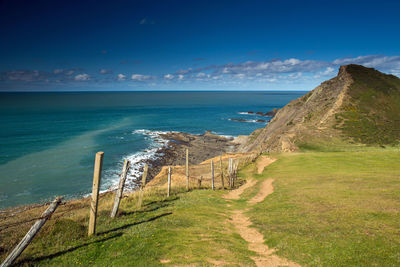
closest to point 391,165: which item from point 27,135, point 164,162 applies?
point 164,162

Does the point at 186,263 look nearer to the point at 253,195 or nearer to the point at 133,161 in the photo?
the point at 253,195

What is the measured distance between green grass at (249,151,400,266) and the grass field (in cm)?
3

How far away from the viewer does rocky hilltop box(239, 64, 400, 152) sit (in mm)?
42188

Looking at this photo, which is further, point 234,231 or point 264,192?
point 264,192

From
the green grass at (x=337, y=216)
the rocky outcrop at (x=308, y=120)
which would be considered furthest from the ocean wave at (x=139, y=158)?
the green grass at (x=337, y=216)

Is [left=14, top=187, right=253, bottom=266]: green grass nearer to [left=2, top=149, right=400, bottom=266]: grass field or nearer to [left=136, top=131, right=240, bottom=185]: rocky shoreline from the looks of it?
[left=2, top=149, right=400, bottom=266]: grass field

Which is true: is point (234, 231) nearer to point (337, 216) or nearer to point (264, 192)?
point (337, 216)

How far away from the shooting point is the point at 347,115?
4819 cm

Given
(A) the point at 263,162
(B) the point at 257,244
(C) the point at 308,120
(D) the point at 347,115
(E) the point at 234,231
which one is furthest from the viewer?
(C) the point at 308,120

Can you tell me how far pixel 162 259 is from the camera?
8.20 m

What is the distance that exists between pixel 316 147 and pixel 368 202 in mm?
28749

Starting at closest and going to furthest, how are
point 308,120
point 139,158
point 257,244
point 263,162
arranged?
point 257,244 < point 263,162 < point 139,158 < point 308,120

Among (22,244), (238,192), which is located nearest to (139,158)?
(238,192)

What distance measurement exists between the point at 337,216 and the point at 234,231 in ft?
18.3
